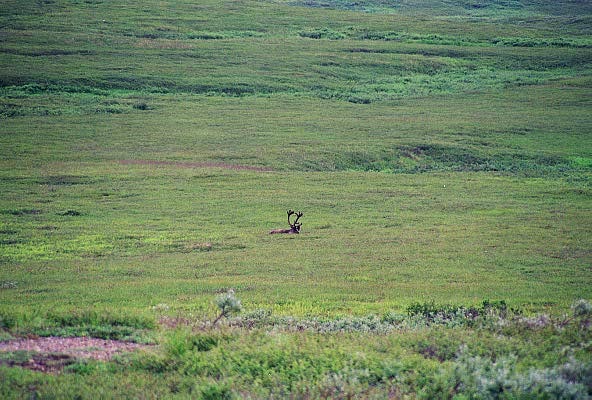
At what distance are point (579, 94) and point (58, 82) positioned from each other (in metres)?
50.9

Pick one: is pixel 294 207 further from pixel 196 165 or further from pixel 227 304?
pixel 227 304

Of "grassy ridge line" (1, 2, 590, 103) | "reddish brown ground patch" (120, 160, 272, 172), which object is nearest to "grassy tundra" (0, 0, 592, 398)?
"reddish brown ground patch" (120, 160, 272, 172)

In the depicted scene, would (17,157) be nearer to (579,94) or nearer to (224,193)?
(224,193)

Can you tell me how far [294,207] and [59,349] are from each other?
22400 millimetres

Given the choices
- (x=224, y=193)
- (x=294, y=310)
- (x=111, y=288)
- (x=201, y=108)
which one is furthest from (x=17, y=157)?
(x=294, y=310)

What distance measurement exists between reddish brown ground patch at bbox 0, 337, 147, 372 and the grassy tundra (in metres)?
0.11

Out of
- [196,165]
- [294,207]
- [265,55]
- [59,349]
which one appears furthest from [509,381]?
[265,55]

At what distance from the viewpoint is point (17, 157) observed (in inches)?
1746

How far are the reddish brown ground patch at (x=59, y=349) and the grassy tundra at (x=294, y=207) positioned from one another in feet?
0.36

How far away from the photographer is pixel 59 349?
11.3 meters

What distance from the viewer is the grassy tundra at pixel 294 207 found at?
10.8 meters

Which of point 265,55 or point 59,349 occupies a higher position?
point 265,55

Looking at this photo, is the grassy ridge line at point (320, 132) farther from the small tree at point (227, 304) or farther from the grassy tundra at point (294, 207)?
the small tree at point (227, 304)

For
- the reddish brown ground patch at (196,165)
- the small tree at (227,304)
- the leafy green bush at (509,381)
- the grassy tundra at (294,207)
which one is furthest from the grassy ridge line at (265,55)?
the leafy green bush at (509,381)
